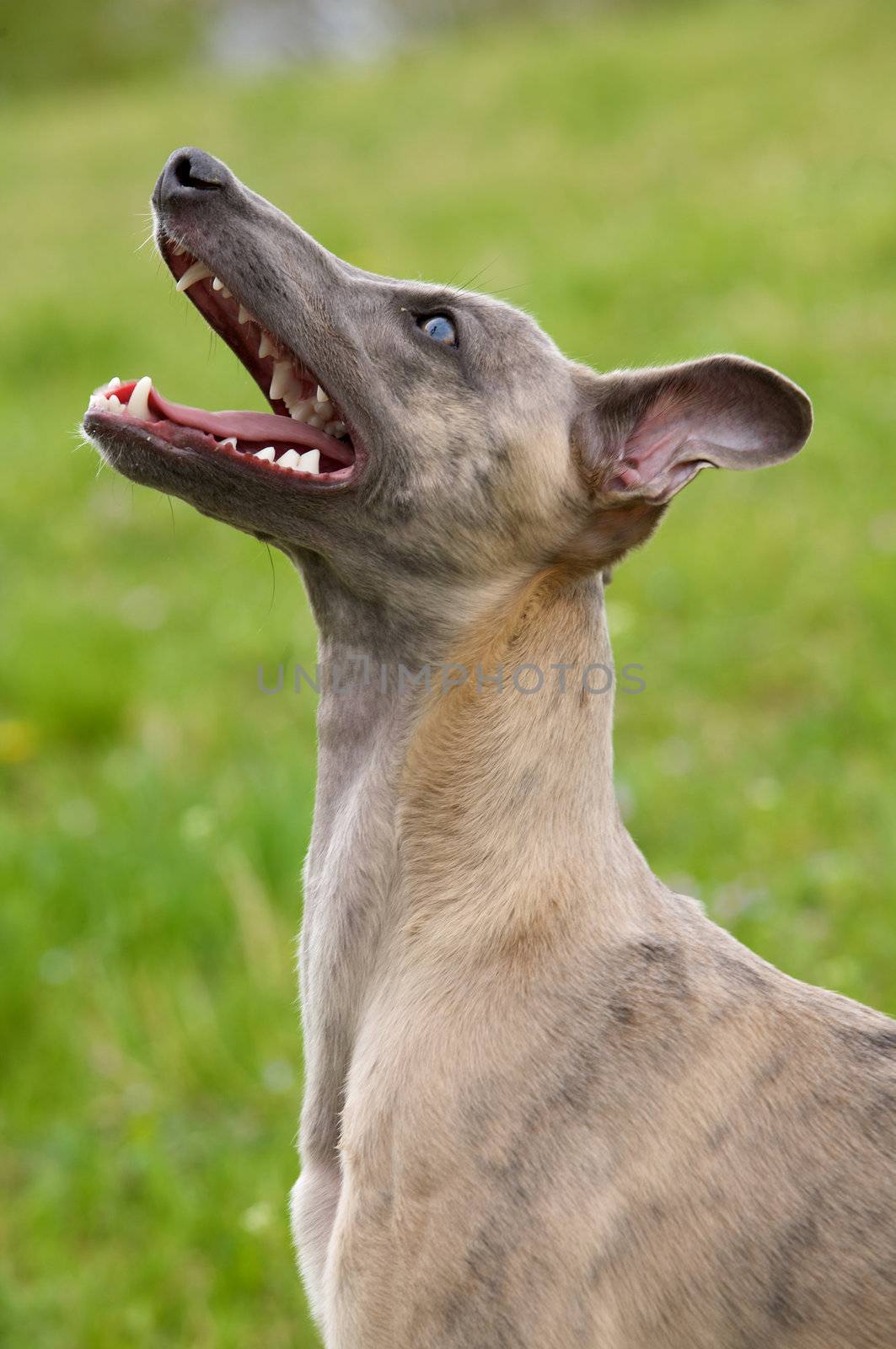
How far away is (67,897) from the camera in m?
4.73

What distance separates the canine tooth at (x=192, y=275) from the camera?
2957 mm

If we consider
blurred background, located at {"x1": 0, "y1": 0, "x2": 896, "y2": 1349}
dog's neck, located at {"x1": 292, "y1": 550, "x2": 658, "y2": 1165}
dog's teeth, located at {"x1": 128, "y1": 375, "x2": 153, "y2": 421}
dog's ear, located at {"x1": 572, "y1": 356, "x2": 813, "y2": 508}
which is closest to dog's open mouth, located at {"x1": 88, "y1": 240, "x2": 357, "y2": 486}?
dog's teeth, located at {"x1": 128, "y1": 375, "x2": 153, "y2": 421}

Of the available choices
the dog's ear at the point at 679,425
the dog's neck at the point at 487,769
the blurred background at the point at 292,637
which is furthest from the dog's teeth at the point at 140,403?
the blurred background at the point at 292,637

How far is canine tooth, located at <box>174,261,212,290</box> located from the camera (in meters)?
2.96

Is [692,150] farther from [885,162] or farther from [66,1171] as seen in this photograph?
[66,1171]

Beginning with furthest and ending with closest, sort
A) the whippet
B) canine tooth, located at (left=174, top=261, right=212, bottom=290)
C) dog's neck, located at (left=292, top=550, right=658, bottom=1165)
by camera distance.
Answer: canine tooth, located at (left=174, top=261, right=212, bottom=290)
dog's neck, located at (left=292, top=550, right=658, bottom=1165)
the whippet

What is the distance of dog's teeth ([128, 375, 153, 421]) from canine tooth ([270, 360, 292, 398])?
0.26 metres

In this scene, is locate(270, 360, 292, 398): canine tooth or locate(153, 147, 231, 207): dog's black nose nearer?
locate(153, 147, 231, 207): dog's black nose

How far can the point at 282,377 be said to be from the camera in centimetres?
305

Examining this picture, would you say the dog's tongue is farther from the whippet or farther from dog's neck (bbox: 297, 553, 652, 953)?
dog's neck (bbox: 297, 553, 652, 953)

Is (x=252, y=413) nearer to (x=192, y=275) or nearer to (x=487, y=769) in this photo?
(x=192, y=275)

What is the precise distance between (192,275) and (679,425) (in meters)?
0.98

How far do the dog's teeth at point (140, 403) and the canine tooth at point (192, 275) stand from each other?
0.21 meters

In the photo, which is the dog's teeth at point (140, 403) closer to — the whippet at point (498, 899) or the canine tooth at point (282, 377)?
the whippet at point (498, 899)
